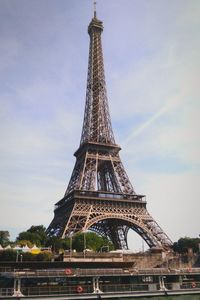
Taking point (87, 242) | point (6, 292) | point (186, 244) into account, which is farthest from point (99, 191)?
point (6, 292)

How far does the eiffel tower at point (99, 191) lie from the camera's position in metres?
64.6

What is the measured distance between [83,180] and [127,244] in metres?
16.0

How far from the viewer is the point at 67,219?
62625 millimetres

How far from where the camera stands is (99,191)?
6819 cm

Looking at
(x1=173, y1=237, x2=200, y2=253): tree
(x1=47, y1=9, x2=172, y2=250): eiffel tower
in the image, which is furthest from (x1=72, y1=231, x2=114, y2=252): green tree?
(x1=173, y1=237, x2=200, y2=253): tree

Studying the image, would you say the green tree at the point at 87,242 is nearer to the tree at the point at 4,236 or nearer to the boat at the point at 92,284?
the tree at the point at 4,236

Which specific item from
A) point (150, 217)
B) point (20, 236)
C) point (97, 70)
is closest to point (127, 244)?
point (150, 217)

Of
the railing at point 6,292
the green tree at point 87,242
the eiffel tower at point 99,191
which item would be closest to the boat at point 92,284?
the railing at point 6,292

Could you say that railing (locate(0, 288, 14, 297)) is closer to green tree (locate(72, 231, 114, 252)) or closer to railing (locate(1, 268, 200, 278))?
railing (locate(1, 268, 200, 278))

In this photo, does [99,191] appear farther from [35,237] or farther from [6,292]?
[6,292]

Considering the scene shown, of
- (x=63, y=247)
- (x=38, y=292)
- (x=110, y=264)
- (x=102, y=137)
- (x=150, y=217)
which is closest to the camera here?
(x=38, y=292)

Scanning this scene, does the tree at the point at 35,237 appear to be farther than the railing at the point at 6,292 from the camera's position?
Yes

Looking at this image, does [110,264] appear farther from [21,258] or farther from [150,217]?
[150,217]

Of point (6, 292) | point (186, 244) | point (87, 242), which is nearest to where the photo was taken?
point (6, 292)
